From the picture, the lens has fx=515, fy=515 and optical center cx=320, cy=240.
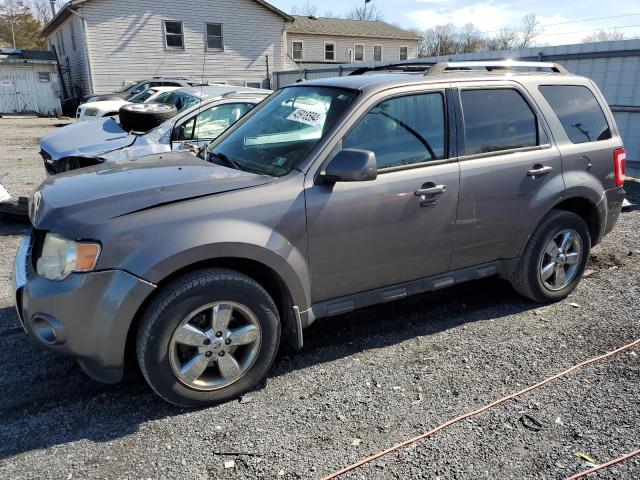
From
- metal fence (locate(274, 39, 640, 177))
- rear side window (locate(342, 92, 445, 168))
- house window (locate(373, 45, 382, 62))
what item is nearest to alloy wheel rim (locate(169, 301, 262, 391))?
rear side window (locate(342, 92, 445, 168))

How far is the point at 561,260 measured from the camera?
14.2ft

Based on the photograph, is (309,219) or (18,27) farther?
(18,27)

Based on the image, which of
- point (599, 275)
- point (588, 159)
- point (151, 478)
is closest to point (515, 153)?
point (588, 159)

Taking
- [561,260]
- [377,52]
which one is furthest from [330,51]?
[561,260]

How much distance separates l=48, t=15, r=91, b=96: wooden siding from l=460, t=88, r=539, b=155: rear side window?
23843 mm

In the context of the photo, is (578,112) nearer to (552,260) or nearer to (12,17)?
(552,260)

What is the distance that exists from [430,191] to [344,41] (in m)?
37.7

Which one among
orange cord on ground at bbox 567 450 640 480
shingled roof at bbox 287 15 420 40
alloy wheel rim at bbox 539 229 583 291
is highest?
shingled roof at bbox 287 15 420 40

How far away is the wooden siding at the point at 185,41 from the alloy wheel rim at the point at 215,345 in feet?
73.2

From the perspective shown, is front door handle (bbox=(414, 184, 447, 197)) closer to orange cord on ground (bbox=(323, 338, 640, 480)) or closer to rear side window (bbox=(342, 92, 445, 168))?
rear side window (bbox=(342, 92, 445, 168))

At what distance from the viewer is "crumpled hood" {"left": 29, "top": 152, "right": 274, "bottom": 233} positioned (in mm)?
2754

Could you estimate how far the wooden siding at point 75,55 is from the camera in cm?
2364

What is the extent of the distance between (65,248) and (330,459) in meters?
1.75

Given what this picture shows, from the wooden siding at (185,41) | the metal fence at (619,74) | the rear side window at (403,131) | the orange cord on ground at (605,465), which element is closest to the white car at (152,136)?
the rear side window at (403,131)
